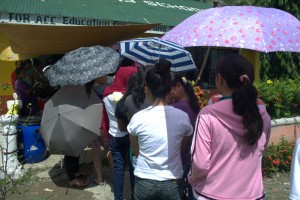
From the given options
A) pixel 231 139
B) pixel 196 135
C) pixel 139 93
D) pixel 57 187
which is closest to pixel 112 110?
pixel 139 93

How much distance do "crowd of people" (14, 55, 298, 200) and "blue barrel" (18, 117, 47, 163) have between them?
201cm

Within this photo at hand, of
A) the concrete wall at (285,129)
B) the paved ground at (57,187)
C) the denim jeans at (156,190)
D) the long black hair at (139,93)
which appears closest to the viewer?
the denim jeans at (156,190)

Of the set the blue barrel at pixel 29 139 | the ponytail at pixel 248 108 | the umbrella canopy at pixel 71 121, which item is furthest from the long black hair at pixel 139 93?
the blue barrel at pixel 29 139

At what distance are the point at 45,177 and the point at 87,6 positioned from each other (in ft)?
17.7

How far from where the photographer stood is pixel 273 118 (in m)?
5.58

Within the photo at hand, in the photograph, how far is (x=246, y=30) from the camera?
10.2ft

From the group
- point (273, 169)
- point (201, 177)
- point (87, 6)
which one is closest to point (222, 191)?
point (201, 177)

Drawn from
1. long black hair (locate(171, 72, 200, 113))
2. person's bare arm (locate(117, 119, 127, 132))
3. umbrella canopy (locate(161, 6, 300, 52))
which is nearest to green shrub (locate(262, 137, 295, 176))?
umbrella canopy (locate(161, 6, 300, 52))

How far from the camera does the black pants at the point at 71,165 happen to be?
448 centimetres

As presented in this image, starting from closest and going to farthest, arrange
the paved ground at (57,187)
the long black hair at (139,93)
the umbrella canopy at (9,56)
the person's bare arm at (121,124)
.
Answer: the long black hair at (139,93), the person's bare arm at (121,124), the paved ground at (57,187), the umbrella canopy at (9,56)

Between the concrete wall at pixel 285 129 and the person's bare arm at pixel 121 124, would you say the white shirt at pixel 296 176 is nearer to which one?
the person's bare arm at pixel 121 124

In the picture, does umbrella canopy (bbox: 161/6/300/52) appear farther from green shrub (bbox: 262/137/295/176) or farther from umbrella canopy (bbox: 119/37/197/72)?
green shrub (bbox: 262/137/295/176)

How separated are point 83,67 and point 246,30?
73.4 inches

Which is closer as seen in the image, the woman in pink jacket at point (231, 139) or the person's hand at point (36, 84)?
the woman in pink jacket at point (231, 139)
